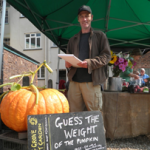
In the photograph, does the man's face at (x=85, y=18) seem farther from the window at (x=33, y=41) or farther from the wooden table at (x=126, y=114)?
the window at (x=33, y=41)

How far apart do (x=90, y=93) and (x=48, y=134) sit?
30.2 inches

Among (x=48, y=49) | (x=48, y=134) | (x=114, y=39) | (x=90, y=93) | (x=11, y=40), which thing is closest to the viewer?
(x=48, y=134)

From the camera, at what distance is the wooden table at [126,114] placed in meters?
2.40

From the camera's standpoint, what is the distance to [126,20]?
340 centimetres

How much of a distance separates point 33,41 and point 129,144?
12.3 meters

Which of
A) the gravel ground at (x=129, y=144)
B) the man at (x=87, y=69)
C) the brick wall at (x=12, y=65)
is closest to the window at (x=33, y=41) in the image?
the brick wall at (x=12, y=65)

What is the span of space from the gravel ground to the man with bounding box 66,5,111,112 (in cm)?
97

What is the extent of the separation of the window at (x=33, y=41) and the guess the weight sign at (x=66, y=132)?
496 inches

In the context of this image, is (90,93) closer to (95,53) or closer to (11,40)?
(95,53)

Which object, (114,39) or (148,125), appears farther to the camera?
(114,39)

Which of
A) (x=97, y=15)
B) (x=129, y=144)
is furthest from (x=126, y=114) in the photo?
(x=97, y=15)

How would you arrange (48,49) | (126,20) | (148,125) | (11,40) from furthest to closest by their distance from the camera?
(11,40) → (48,49) → (126,20) → (148,125)

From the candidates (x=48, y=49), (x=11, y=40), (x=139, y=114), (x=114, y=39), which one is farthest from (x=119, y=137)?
(x=11, y=40)

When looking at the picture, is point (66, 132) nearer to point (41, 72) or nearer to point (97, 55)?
point (97, 55)
